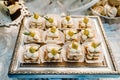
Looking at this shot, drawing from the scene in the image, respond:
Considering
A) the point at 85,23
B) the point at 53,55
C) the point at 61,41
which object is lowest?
the point at 53,55

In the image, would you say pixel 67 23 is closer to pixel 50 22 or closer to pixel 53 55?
pixel 50 22

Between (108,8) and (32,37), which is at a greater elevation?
(108,8)

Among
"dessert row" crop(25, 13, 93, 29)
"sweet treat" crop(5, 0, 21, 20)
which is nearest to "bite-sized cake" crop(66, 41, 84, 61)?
"dessert row" crop(25, 13, 93, 29)

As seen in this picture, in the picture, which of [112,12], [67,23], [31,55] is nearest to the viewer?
[31,55]

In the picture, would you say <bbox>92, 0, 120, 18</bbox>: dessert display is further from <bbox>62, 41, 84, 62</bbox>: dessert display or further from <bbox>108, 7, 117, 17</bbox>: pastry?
<bbox>62, 41, 84, 62</bbox>: dessert display

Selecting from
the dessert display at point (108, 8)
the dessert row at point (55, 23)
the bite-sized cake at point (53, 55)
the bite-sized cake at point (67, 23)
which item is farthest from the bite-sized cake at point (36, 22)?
the dessert display at point (108, 8)

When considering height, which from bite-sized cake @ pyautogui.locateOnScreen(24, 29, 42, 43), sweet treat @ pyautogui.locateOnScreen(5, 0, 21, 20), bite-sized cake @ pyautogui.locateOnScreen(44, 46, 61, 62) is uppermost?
sweet treat @ pyautogui.locateOnScreen(5, 0, 21, 20)

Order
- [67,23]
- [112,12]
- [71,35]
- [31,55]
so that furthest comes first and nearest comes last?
[112,12]
[67,23]
[71,35]
[31,55]

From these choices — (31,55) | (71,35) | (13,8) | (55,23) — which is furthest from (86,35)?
(13,8)
